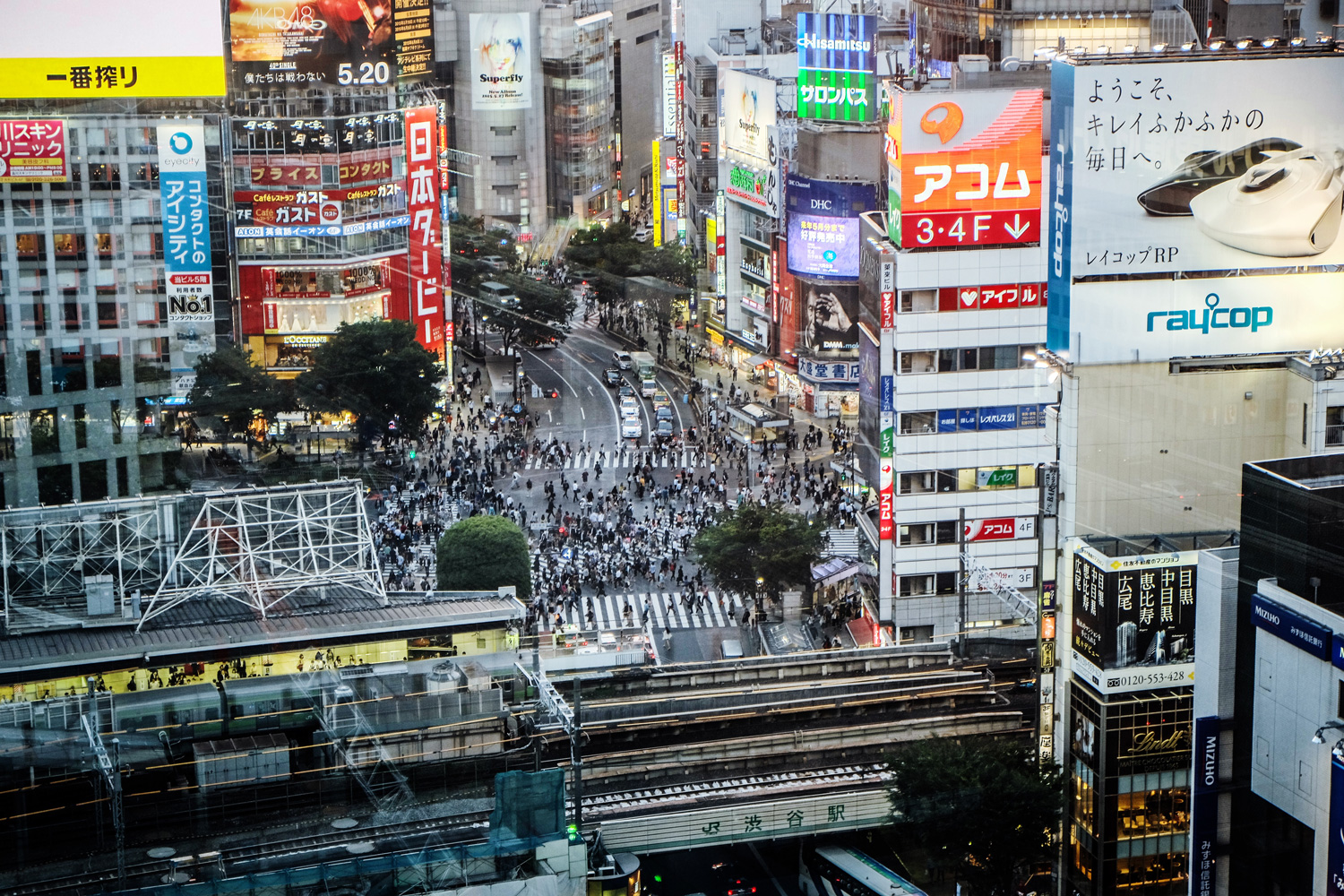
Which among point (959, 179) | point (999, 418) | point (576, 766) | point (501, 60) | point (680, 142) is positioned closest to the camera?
point (576, 766)

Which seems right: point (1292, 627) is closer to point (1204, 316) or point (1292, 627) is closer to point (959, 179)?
point (1204, 316)

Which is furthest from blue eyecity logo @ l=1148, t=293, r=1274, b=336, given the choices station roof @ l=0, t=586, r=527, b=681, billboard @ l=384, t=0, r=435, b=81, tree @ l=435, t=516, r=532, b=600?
billboard @ l=384, t=0, r=435, b=81

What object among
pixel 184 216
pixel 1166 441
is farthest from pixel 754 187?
pixel 1166 441

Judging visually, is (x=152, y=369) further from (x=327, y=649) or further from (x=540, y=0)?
(x=540, y=0)

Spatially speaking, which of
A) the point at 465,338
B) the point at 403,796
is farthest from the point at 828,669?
the point at 465,338

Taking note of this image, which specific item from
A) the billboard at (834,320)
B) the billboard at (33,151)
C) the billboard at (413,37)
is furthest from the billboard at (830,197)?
the billboard at (33,151)

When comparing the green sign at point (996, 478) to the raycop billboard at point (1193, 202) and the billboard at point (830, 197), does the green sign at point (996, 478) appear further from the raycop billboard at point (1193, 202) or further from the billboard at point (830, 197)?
the billboard at point (830, 197)

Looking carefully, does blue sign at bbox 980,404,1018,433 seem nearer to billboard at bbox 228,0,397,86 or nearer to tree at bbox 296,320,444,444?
tree at bbox 296,320,444,444
